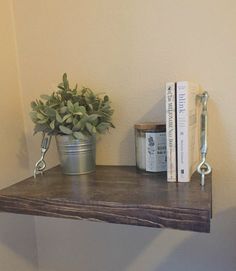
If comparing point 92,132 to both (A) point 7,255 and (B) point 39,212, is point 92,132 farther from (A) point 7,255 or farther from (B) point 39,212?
(A) point 7,255

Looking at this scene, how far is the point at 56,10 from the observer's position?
0.78 m

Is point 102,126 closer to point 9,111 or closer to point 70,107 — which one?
point 70,107

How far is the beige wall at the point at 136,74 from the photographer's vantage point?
0.68m

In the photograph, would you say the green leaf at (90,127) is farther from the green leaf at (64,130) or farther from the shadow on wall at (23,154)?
the shadow on wall at (23,154)

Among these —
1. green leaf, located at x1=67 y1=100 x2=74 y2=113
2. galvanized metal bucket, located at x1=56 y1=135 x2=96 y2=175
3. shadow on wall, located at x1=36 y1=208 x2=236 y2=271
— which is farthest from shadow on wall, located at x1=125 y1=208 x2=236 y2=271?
green leaf, located at x1=67 y1=100 x2=74 y2=113

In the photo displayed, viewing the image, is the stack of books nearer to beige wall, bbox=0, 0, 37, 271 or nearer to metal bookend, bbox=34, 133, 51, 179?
metal bookend, bbox=34, 133, 51, 179

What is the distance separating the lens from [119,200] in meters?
0.51

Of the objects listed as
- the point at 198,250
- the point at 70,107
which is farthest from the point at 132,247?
the point at 70,107

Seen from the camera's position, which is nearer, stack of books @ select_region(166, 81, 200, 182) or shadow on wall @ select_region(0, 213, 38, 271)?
stack of books @ select_region(166, 81, 200, 182)

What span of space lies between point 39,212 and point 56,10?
0.57m

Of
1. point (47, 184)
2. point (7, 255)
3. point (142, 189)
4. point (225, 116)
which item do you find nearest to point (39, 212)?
point (47, 184)

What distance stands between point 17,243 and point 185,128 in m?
0.63

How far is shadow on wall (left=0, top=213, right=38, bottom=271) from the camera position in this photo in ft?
2.55

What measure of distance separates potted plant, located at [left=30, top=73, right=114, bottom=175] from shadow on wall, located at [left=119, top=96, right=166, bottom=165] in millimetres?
91
